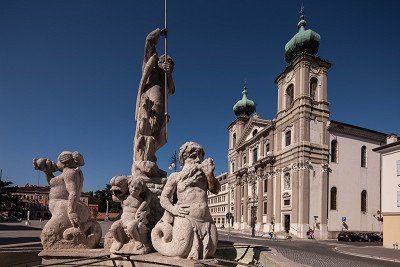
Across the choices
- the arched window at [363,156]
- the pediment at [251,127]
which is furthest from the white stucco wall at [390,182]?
the pediment at [251,127]

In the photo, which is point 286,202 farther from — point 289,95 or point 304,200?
point 289,95

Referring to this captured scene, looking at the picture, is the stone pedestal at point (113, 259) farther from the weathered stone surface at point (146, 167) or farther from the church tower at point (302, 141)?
the church tower at point (302, 141)

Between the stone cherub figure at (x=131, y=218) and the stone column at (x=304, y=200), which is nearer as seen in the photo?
the stone cherub figure at (x=131, y=218)

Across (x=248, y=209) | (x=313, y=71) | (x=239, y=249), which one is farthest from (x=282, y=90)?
(x=239, y=249)

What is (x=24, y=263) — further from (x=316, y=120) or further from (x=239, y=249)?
(x=316, y=120)

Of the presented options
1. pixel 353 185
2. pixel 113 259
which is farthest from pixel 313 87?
pixel 113 259

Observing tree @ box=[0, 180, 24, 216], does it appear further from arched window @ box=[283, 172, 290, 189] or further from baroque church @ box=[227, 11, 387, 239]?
arched window @ box=[283, 172, 290, 189]

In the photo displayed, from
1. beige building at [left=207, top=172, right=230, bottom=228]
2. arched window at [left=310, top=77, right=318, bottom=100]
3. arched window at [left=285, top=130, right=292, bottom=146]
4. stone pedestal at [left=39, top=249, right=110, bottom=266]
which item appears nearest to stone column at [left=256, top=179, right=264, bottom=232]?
arched window at [left=285, top=130, right=292, bottom=146]

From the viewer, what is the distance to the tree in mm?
66438

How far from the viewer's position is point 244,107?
196ft

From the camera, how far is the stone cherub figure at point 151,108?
21.2ft

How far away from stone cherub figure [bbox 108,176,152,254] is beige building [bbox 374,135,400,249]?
2465 centimetres

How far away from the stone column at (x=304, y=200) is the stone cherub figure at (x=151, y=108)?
30264 millimetres

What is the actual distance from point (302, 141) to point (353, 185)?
776 centimetres
